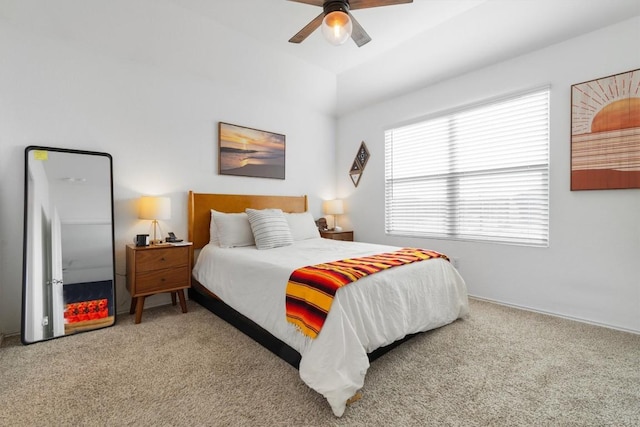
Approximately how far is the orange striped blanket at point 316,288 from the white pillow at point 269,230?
1129mm

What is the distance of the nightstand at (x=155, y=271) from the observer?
8.66 ft

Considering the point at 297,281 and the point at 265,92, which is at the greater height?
the point at 265,92

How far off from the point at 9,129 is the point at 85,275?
1.35 m

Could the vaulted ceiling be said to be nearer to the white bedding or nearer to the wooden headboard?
the wooden headboard

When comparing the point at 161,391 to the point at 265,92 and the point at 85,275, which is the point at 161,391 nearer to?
the point at 85,275

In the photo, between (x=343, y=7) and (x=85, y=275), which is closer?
(x=343, y=7)

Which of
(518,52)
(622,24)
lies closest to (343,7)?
(518,52)

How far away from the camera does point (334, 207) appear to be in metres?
4.59

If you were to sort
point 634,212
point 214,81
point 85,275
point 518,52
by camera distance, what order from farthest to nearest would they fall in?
point 214,81 → point 518,52 → point 85,275 → point 634,212

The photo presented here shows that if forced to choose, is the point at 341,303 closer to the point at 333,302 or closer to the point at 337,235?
the point at 333,302

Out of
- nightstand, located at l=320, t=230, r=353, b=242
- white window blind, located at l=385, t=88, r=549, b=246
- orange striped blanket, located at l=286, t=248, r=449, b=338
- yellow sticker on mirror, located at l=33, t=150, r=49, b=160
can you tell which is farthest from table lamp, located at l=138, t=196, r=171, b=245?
white window blind, located at l=385, t=88, r=549, b=246

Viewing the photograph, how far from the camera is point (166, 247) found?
279 centimetres

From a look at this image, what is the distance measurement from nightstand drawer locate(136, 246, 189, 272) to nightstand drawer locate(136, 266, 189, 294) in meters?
0.05

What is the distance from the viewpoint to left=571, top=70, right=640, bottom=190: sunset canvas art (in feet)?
7.88
